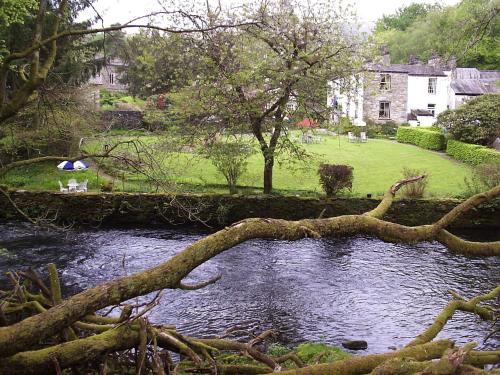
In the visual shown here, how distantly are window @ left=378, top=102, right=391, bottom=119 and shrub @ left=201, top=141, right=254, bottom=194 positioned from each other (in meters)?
30.2

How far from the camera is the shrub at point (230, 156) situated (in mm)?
21172

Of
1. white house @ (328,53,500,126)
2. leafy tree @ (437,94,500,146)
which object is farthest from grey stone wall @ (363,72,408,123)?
leafy tree @ (437,94,500,146)

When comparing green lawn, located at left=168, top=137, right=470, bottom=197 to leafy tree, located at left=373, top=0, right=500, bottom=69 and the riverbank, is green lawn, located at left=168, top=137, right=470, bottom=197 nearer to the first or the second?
the riverbank

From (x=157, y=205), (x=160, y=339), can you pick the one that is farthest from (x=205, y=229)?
(x=160, y=339)

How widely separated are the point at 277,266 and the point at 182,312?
436cm

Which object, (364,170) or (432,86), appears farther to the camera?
(432,86)

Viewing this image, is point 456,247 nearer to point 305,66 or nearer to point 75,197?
point 305,66

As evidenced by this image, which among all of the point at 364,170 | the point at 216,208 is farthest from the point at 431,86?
the point at 216,208

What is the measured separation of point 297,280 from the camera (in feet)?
45.7

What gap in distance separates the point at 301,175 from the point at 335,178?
469 centimetres

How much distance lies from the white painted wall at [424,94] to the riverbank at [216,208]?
32618 mm

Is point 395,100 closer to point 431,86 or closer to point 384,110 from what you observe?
point 384,110

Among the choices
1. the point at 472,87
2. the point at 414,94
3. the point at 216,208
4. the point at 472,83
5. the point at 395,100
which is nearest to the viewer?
the point at 216,208

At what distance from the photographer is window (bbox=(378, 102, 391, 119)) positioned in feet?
164
